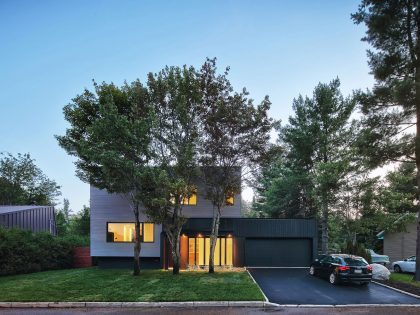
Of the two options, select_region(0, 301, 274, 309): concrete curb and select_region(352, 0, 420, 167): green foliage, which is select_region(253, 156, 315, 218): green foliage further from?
select_region(0, 301, 274, 309): concrete curb

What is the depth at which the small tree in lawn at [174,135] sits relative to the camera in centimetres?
1855

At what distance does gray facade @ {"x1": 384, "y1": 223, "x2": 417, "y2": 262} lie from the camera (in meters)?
31.3

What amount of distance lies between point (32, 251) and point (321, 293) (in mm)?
16679

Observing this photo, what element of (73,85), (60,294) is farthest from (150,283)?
(73,85)

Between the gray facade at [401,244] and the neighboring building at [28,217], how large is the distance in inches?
1103

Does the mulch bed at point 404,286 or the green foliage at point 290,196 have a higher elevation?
the green foliage at point 290,196

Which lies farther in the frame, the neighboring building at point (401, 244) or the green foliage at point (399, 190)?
the neighboring building at point (401, 244)

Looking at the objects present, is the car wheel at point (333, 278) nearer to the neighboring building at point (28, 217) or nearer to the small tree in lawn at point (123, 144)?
the small tree in lawn at point (123, 144)

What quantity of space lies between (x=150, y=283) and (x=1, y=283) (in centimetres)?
676

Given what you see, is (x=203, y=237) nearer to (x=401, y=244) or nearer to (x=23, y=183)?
(x=401, y=244)

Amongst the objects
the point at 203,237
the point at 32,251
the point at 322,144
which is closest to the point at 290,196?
the point at 322,144

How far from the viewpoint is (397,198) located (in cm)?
3162

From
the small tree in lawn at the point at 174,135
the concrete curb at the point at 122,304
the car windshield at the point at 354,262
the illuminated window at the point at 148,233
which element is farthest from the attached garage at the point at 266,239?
the concrete curb at the point at 122,304

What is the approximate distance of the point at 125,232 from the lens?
2520cm
